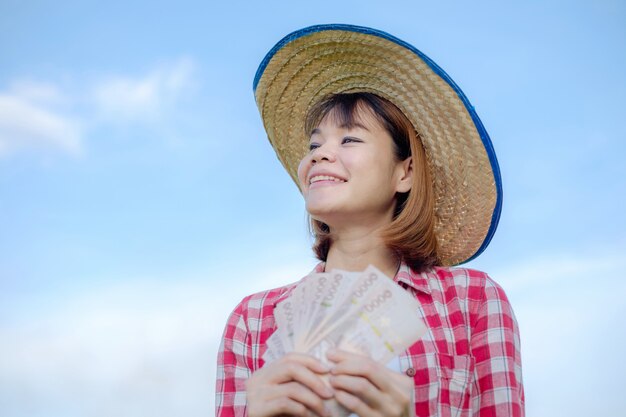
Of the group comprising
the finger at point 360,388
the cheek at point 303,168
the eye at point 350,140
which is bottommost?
the finger at point 360,388

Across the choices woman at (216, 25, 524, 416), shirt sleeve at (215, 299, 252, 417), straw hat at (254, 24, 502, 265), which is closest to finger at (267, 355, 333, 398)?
woman at (216, 25, 524, 416)

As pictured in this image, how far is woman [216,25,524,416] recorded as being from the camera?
3152 mm

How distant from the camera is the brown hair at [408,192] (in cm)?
356

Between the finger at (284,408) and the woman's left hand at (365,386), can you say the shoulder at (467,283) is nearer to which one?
the woman's left hand at (365,386)

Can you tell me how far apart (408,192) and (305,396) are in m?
1.69

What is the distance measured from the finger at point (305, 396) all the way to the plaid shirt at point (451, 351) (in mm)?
805

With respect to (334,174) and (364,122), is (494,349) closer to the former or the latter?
(334,174)

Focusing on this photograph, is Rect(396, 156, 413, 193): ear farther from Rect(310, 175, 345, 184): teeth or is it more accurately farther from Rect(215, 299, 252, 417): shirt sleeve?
Rect(215, 299, 252, 417): shirt sleeve

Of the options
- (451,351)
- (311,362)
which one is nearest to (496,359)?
(451,351)

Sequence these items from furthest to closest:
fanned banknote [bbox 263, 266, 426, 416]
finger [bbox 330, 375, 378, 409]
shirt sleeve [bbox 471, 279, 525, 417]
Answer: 1. shirt sleeve [bbox 471, 279, 525, 417]
2. fanned banknote [bbox 263, 266, 426, 416]
3. finger [bbox 330, 375, 378, 409]

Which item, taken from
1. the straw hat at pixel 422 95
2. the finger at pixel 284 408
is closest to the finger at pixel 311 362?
the finger at pixel 284 408

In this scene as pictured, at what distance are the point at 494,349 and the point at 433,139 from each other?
118cm

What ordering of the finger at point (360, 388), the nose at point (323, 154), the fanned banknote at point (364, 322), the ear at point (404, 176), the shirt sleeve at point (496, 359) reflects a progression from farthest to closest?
the ear at point (404, 176)
the nose at point (323, 154)
the shirt sleeve at point (496, 359)
the fanned banknote at point (364, 322)
the finger at point (360, 388)

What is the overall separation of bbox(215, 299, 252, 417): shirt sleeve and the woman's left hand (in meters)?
1.16
